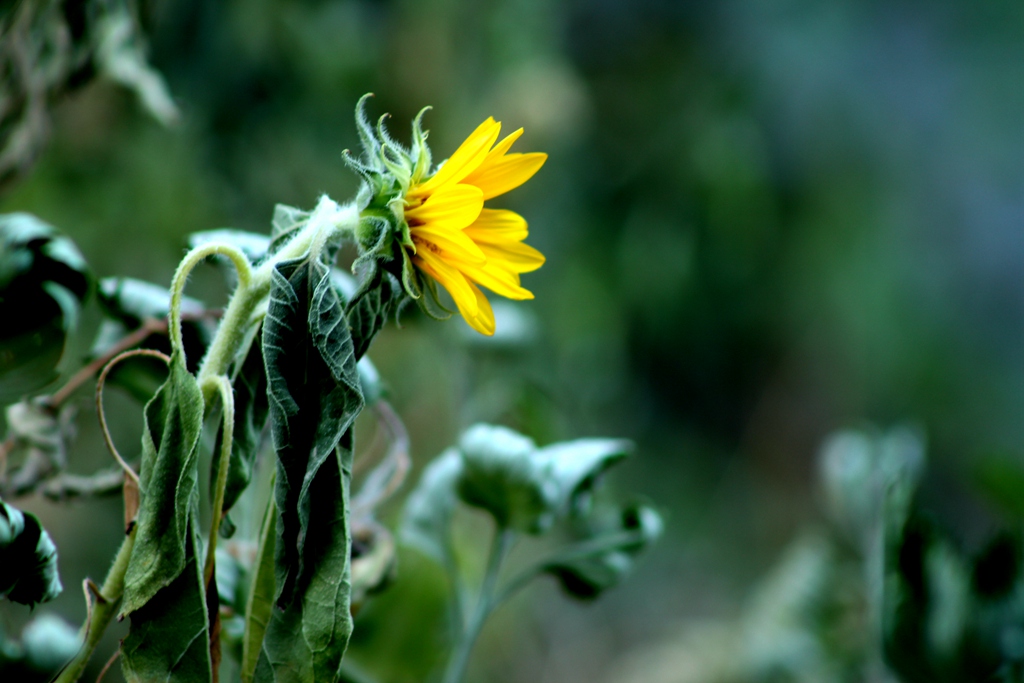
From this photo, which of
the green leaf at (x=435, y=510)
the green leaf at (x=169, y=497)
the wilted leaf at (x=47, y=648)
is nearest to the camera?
the green leaf at (x=169, y=497)

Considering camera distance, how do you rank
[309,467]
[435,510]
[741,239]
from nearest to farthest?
[309,467] → [435,510] → [741,239]

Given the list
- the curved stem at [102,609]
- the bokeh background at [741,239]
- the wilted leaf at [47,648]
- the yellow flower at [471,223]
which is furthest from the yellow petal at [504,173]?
the bokeh background at [741,239]

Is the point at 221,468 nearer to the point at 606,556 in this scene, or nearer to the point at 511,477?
the point at 511,477

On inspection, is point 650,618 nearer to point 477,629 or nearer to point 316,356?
point 477,629

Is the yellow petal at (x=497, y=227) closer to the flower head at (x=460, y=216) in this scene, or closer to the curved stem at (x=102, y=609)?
the flower head at (x=460, y=216)

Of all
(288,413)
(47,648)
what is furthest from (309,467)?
(47,648)

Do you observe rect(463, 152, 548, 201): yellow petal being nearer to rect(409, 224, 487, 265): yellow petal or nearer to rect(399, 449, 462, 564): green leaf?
rect(409, 224, 487, 265): yellow petal
